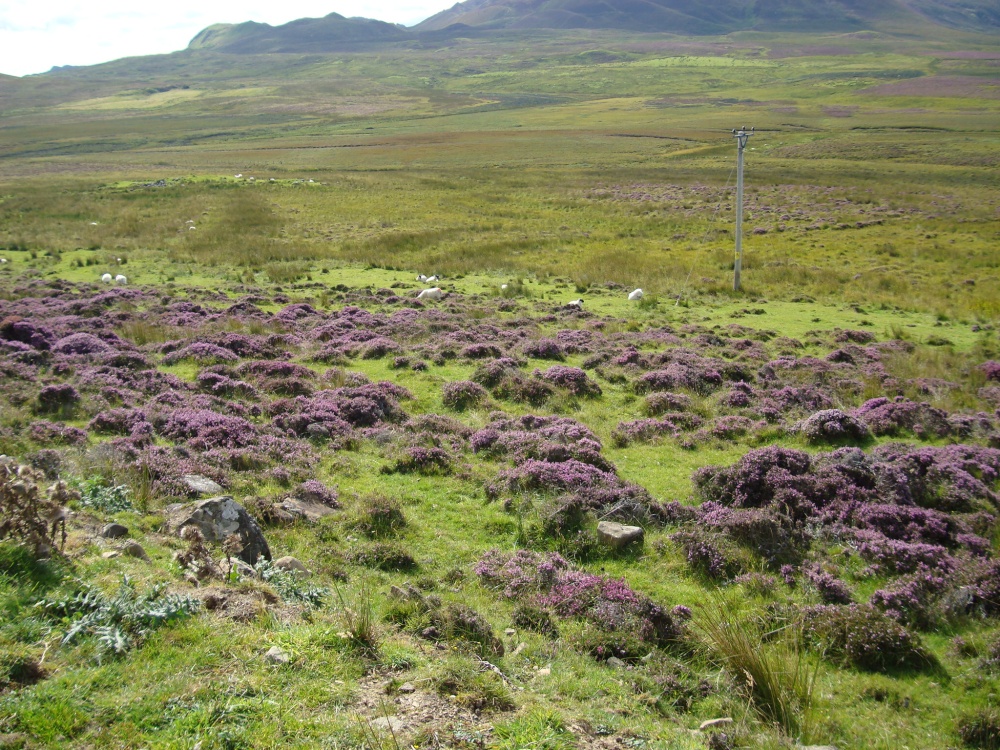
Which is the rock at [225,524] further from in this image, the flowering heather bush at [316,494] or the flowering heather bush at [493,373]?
the flowering heather bush at [493,373]

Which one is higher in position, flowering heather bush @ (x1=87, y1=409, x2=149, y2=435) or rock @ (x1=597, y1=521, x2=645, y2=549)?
flowering heather bush @ (x1=87, y1=409, x2=149, y2=435)

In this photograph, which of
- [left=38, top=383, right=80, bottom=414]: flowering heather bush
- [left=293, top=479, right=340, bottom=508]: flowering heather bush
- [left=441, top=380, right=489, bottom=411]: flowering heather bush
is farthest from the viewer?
[left=441, top=380, right=489, bottom=411]: flowering heather bush

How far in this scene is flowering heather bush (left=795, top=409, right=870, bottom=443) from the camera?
13.1m

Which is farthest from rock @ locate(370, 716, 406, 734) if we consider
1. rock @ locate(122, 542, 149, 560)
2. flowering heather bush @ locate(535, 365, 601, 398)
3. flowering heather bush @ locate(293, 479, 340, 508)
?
flowering heather bush @ locate(535, 365, 601, 398)

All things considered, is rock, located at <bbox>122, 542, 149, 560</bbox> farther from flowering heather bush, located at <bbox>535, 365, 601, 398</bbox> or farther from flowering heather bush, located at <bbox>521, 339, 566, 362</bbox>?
flowering heather bush, located at <bbox>521, 339, 566, 362</bbox>

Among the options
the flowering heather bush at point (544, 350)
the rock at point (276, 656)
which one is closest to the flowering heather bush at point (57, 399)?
the rock at point (276, 656)

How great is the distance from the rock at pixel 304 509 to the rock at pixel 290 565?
1490mm

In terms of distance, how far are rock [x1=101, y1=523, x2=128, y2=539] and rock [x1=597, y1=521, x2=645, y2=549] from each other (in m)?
5.89

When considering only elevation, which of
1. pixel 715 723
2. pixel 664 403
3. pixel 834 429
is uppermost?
Result: pixel 715 723

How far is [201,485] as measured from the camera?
31.6 ft

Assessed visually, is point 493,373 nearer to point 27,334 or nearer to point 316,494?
point 316,494

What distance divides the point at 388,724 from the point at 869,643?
513 centimetres

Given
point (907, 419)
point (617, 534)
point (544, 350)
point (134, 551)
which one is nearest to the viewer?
point (134, 551)

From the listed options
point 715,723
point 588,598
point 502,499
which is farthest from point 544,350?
point 715,723
